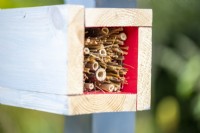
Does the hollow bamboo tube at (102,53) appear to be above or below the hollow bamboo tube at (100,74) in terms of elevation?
above

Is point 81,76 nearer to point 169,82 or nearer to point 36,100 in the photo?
point 36,100

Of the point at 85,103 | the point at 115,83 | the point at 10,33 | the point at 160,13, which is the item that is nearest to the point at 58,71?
the point at 85,103

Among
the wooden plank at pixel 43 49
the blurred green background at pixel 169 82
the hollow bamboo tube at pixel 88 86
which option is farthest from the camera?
the blurred green background at pixel 169 82

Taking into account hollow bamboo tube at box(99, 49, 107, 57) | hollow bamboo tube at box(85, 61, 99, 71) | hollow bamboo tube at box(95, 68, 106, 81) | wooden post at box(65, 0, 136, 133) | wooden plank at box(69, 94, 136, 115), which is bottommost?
wooden post at box(65, 0, 136, 133)

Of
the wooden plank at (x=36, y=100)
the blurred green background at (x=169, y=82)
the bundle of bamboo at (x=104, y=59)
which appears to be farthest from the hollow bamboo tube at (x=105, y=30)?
the blurred green background at (x=169, y=82)

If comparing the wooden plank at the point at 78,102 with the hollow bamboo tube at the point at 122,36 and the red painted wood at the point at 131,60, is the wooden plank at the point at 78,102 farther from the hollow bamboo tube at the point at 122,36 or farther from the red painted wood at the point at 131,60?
the hollow bamboo tube at the point at 122,36

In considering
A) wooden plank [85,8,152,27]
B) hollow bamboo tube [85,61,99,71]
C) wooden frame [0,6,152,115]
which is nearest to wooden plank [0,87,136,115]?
wooden frame [0,6,152,115]

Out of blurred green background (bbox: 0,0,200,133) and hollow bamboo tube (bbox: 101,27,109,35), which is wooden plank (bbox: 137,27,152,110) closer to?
hollow bamboo tube (bbox: 101,27,109,35)

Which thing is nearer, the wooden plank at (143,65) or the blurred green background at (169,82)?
the wooden plank at (143,65)
